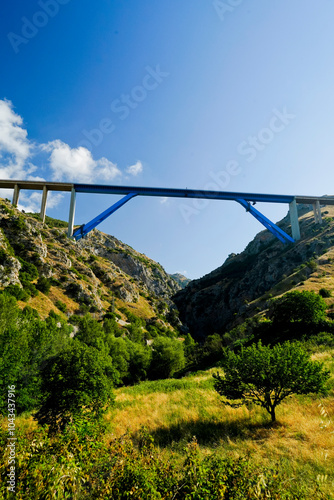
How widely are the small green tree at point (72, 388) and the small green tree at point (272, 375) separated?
6.15 metres

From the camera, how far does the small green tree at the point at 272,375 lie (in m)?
10.0

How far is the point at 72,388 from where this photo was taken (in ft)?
38.6

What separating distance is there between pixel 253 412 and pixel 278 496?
9.66m

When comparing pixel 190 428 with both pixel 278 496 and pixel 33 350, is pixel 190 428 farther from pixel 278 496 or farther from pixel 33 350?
pixel 33 350

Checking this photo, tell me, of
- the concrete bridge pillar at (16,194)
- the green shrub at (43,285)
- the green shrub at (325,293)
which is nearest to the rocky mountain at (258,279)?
the green shrub at (325,293)

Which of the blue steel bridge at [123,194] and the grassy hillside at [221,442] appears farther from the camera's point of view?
the blue steel bridge at [123,194]

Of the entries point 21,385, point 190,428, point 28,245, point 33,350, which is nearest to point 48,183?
point 28,245

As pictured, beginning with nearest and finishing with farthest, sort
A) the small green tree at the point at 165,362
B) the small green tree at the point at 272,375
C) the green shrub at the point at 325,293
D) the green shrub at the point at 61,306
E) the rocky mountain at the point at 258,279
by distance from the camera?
1. the small green tree at the point at 272,375
2. the green shrub at the point at 325,293
3. the small green tree at the point at 165,362
4. the green shrub at the point at 61,306
5. the rocky mountain at the point at 258,279

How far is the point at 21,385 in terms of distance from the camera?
49.9 feet

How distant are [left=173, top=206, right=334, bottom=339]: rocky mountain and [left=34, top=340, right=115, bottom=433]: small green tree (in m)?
38.6

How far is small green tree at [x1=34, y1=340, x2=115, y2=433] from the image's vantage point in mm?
11102

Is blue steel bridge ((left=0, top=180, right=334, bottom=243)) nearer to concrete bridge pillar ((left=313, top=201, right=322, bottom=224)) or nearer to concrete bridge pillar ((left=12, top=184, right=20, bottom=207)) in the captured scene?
concrete bridge pillar ((left=12, top=184, right=20, bottom=207))

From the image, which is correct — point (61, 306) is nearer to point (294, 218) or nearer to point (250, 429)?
point (250, 429)

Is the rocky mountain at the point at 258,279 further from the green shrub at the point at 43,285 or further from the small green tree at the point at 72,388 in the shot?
the green shrub at the point at 43,285
